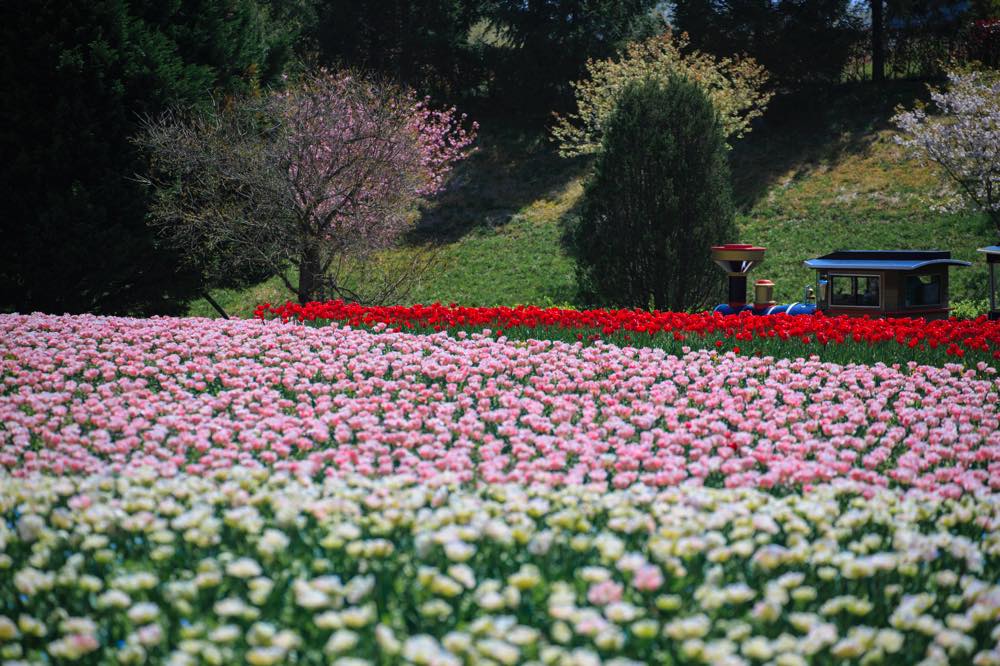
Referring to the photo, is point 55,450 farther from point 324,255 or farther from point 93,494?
point 324,255

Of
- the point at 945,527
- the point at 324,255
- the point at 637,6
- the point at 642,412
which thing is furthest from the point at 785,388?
the point at 637,6

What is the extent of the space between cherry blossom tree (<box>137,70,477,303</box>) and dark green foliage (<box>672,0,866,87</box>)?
21.6 meters

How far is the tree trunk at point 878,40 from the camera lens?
34.3 metres

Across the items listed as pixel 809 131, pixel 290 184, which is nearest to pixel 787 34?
pixel 809 131

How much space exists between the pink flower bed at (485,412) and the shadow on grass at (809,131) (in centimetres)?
2296

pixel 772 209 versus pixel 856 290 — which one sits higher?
pixel 772 209

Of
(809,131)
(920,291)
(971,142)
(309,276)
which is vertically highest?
(809,131)

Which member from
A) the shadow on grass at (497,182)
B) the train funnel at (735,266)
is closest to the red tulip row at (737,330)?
the train funnel at (735,266)

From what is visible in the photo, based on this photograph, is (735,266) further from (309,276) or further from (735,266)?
(309,276)

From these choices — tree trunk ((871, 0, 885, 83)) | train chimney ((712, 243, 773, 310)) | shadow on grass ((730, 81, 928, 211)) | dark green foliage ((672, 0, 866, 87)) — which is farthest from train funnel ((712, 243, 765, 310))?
tree trunk ((871, 0, 885, 83))

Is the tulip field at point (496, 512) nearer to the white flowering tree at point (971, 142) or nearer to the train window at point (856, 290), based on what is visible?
the train window at point (856, 290)

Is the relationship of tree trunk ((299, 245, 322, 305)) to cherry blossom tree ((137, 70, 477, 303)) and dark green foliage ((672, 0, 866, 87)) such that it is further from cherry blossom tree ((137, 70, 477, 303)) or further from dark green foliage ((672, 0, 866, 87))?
dark green foliage ((672, 0, 866, 87))

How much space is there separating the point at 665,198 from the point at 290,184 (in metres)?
6.58

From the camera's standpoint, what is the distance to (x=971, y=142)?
2203 centimetres
